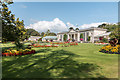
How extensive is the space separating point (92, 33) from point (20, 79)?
41116 mm

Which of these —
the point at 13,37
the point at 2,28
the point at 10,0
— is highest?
the point at 10,0

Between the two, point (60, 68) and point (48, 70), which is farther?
point (60, 68)

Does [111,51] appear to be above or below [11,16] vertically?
below

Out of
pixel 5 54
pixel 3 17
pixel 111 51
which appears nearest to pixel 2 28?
pixel 3 17

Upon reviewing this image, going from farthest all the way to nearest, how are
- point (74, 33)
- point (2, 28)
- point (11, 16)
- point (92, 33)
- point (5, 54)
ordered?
point (74, 33) < point (92, 33) < point (11, 16) < point (2, 28) < point (5, 54)

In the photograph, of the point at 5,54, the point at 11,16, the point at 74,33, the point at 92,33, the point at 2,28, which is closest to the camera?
the point at 5,54

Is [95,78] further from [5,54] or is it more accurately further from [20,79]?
[5,54]

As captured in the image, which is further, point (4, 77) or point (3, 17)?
point (3, 17)

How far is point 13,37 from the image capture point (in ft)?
27.6

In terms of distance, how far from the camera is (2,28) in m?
7.71

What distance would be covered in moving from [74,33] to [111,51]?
44.4 metres

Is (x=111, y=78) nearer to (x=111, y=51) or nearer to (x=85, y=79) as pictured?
(x=85, y=79)

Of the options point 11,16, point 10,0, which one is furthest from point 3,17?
point 10,0

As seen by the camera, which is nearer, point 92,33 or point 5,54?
point 5,54
